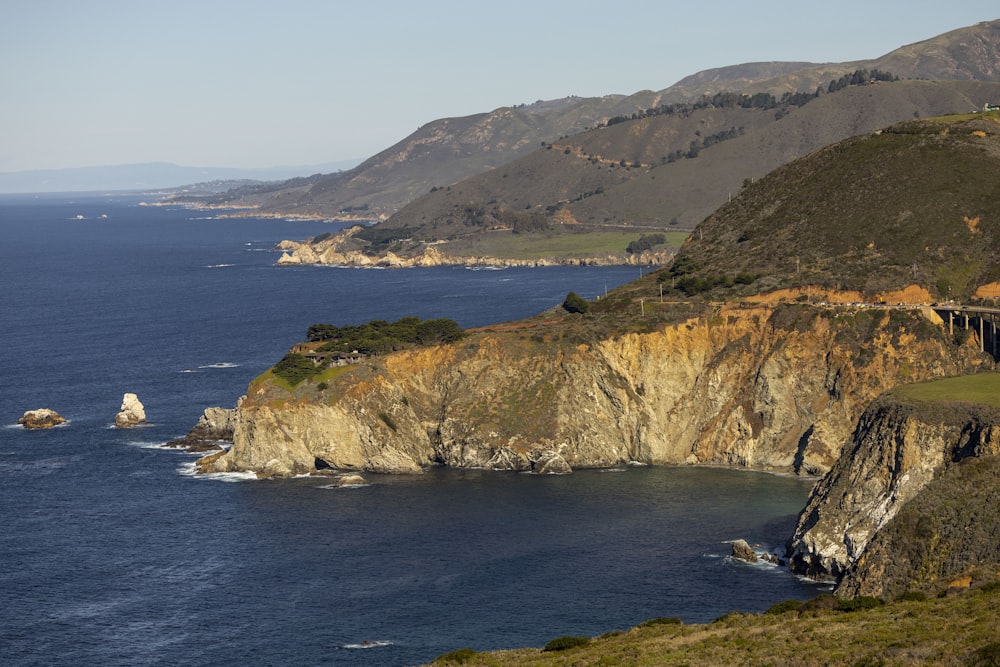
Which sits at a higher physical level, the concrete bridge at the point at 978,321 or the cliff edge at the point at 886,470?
the concrete bridge at the point at 978,321

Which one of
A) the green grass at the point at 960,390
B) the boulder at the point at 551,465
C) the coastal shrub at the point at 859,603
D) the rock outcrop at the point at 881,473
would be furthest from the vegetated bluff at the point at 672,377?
the coastal shrub at the point at 859,603

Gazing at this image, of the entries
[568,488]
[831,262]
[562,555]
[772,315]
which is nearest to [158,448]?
[568,488]

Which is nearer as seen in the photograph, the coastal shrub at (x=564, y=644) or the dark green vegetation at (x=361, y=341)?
the coastal shrub at (x=564, y=644)

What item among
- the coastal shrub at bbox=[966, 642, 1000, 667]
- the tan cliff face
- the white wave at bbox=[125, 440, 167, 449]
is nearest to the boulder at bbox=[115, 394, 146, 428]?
the white wave at bbox=[125, 440, 167, 449]

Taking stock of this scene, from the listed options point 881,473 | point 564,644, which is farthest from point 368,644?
point 881,473

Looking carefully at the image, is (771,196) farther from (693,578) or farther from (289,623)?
(289,623)

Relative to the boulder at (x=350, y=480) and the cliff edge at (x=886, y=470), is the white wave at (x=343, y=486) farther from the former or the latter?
the cliff edge at (x=886, y=470)
